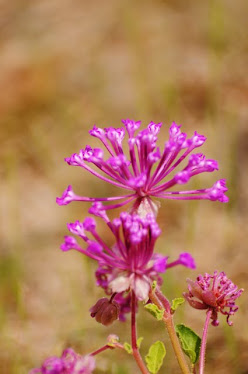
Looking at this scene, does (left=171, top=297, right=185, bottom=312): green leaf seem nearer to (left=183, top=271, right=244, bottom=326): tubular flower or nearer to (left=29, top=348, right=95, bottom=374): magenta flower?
(left=183, top=271, right=244, bottom=326): tubular flower

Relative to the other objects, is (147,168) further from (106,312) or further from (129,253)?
(106,312)

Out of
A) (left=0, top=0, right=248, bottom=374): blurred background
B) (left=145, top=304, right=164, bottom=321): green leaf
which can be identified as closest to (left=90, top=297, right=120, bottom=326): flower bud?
(left=145, top=304, right=164, bottom=321): green leaf

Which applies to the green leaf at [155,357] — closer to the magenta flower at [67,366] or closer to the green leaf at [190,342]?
the green leaf at [190,342]

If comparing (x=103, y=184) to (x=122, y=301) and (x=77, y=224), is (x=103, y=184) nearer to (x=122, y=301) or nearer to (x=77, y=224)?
(x=122, y=301)

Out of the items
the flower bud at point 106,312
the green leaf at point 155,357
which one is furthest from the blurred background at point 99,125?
the flower bud at point 106,312

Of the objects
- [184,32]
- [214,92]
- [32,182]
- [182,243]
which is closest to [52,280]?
[182,243]

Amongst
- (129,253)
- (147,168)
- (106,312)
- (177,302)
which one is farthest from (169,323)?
(147,168)
